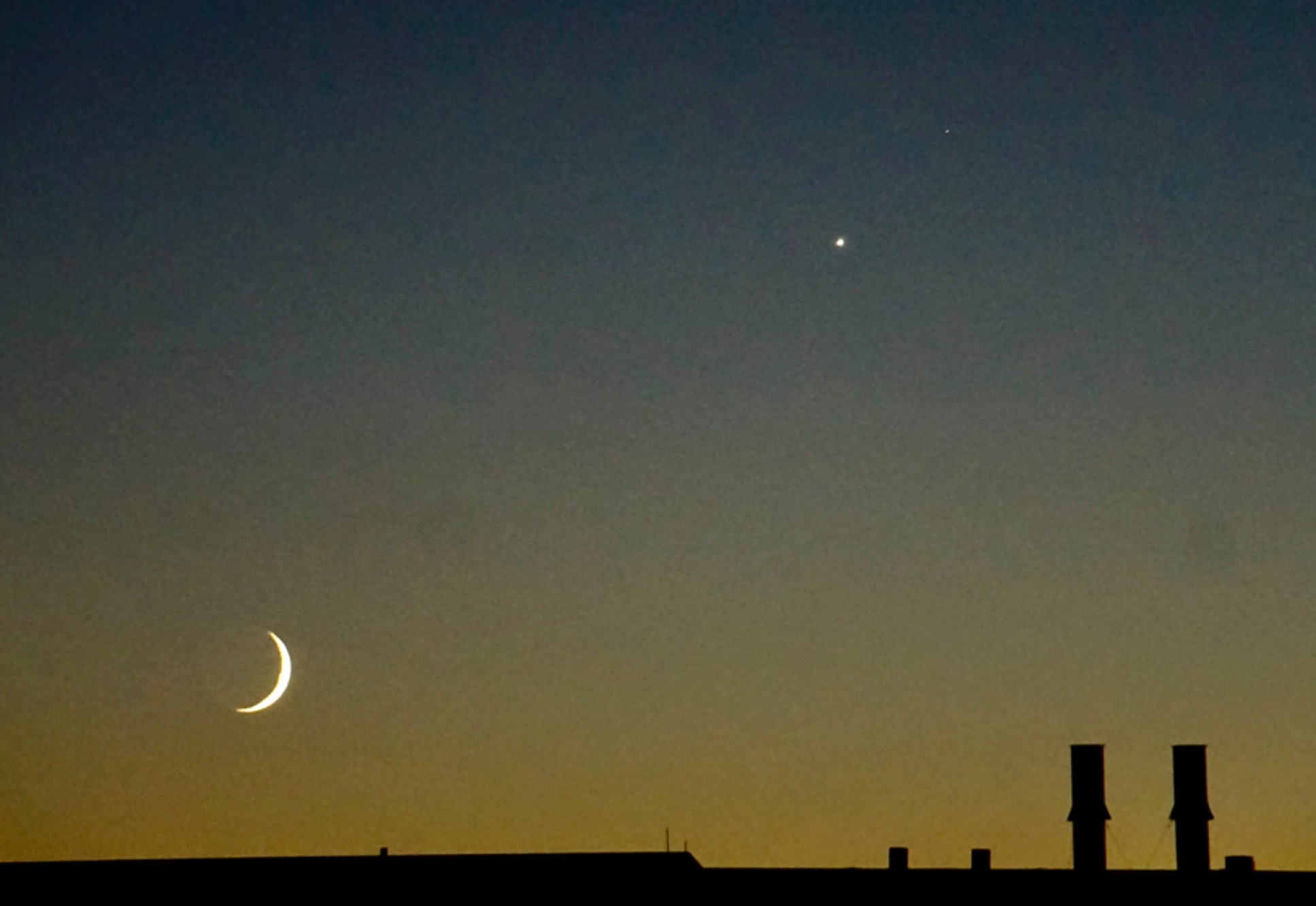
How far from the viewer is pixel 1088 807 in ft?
140

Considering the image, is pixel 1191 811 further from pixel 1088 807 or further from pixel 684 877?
pixel 684 877

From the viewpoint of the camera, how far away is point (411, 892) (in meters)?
43.2

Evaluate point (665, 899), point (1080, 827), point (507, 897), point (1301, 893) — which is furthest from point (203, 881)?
point (1301, 893)

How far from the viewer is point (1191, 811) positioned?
4231 centimetres

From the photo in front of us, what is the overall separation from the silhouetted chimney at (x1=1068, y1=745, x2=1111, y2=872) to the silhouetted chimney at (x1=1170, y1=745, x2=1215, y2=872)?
1.27 metres

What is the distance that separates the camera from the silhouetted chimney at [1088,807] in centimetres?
4238

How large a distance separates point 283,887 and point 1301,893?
1821 centimetres

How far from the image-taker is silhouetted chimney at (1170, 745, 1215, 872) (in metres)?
42.1

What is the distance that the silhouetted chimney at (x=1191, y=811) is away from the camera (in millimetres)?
42125

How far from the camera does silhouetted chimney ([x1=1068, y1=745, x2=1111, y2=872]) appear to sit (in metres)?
42.4

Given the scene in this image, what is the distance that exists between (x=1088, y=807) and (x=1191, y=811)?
179 cm

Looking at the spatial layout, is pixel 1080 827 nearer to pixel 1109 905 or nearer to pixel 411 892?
pixel 1109 905

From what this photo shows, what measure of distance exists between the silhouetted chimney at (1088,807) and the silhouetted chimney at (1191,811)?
1.27 meters

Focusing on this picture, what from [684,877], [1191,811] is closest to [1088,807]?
[1191,811]
